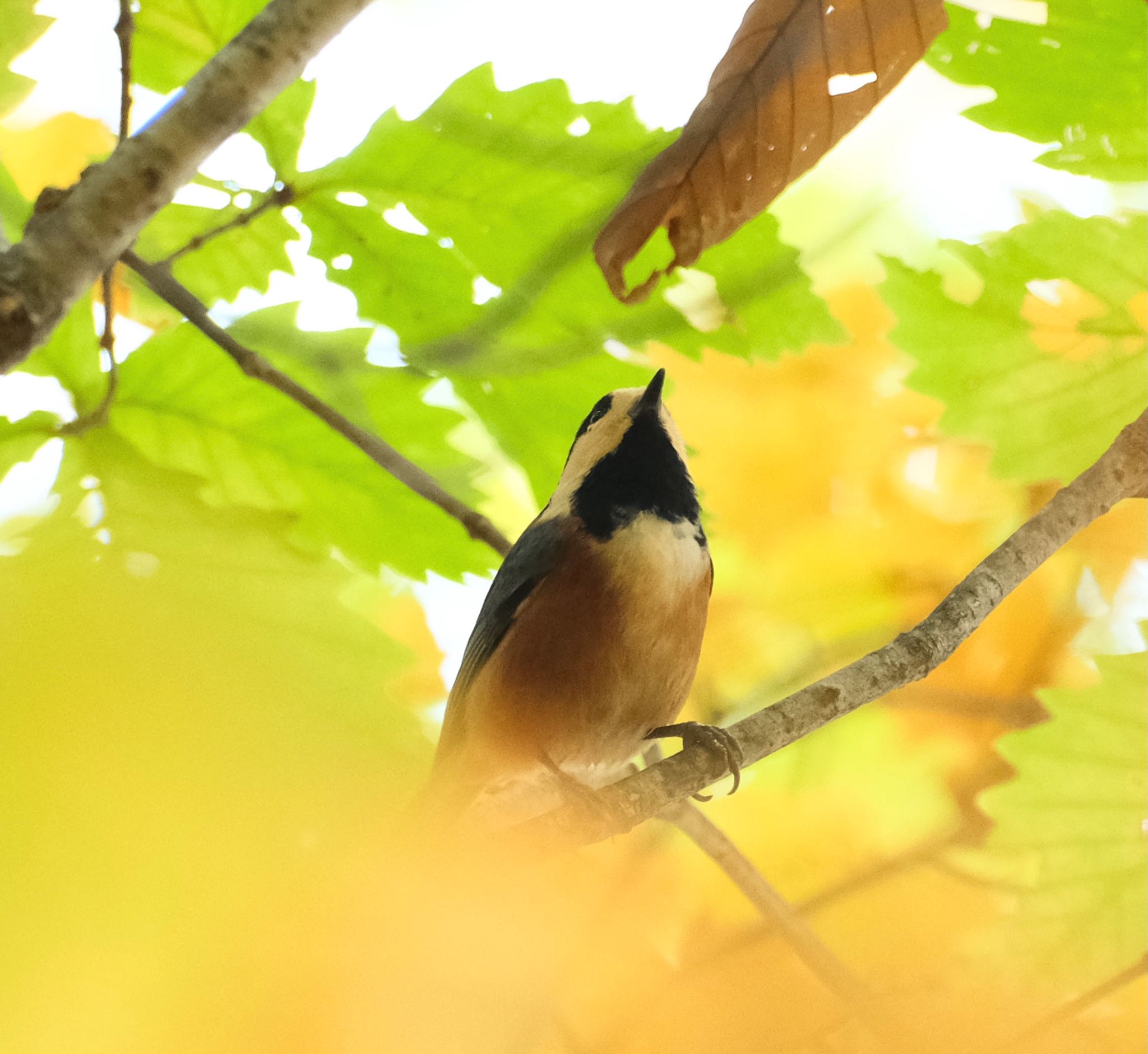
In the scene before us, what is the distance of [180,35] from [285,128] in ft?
0.23

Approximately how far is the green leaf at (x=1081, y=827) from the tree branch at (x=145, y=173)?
49 cm

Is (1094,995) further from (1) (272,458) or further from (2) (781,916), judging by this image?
(1) (272,458)

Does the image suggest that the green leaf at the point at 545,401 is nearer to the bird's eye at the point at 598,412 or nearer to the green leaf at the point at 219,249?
the bird's eye at the point at 598,412

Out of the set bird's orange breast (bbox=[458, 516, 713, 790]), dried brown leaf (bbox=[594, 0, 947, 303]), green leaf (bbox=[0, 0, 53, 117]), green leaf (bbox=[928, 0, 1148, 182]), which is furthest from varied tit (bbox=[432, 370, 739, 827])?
green leaf (bbox=[0, 0, 53, 117])

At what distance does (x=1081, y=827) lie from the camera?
1.73ft

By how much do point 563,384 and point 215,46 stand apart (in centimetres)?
24

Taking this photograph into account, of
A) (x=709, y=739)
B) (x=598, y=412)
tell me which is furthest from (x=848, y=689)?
(x=598, y=412)

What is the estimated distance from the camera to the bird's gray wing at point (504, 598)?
46 cm

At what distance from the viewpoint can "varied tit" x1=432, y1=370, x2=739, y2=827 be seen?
0.44 metres

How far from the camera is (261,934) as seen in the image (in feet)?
1.25

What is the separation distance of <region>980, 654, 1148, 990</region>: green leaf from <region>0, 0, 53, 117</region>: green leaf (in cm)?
62

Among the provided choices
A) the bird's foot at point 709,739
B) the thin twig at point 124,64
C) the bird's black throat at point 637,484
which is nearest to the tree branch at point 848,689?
the bird's foot at point 709,739

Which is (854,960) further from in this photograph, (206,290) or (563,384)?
(206,290)

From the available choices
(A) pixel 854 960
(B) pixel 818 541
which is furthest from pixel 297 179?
(A) pixel 854 960
